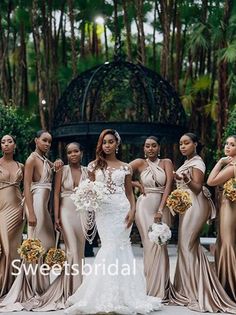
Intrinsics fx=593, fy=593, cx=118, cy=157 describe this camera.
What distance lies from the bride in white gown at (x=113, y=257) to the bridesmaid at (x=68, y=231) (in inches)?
11.8

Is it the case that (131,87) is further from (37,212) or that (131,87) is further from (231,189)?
(231,189)

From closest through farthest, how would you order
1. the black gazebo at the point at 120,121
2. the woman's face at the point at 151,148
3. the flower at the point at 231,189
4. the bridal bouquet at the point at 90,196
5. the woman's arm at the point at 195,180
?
1. the bridal bouquet at the point at 90,196
2. the flower at the point at 231,189
3. the woman's arm at the point at 195,180
4. the woman's face at the point at 151,148
5. the black gazebo at the point at 120,121

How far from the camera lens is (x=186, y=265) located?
638cm

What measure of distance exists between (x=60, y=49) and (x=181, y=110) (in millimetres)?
10425

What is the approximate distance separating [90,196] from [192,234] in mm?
1346

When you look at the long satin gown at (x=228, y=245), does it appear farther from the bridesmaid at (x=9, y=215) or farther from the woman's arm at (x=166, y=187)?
the bridesmaid at (x=9, y=215)

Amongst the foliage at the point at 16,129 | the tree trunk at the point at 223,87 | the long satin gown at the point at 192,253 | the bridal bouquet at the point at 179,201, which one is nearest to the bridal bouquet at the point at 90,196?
the bridal bouquet at the point at 179,201

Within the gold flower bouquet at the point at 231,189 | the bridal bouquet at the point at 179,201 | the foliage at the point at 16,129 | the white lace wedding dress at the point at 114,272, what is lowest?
the white lace wedding dress at the point at 114,272

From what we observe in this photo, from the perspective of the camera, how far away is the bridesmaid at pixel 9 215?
6.47 m

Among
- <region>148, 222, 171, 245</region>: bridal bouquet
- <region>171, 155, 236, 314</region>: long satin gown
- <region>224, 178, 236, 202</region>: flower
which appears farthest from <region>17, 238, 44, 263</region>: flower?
<region>224, 178, 236, 202</region>: flower

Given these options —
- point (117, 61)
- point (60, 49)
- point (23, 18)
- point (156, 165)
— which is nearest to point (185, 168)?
point (156, 165)

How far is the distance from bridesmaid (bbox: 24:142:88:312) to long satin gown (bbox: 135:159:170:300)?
73cm

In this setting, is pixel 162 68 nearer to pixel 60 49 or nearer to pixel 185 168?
pixel 60 49

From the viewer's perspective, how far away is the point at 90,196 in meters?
5.68
